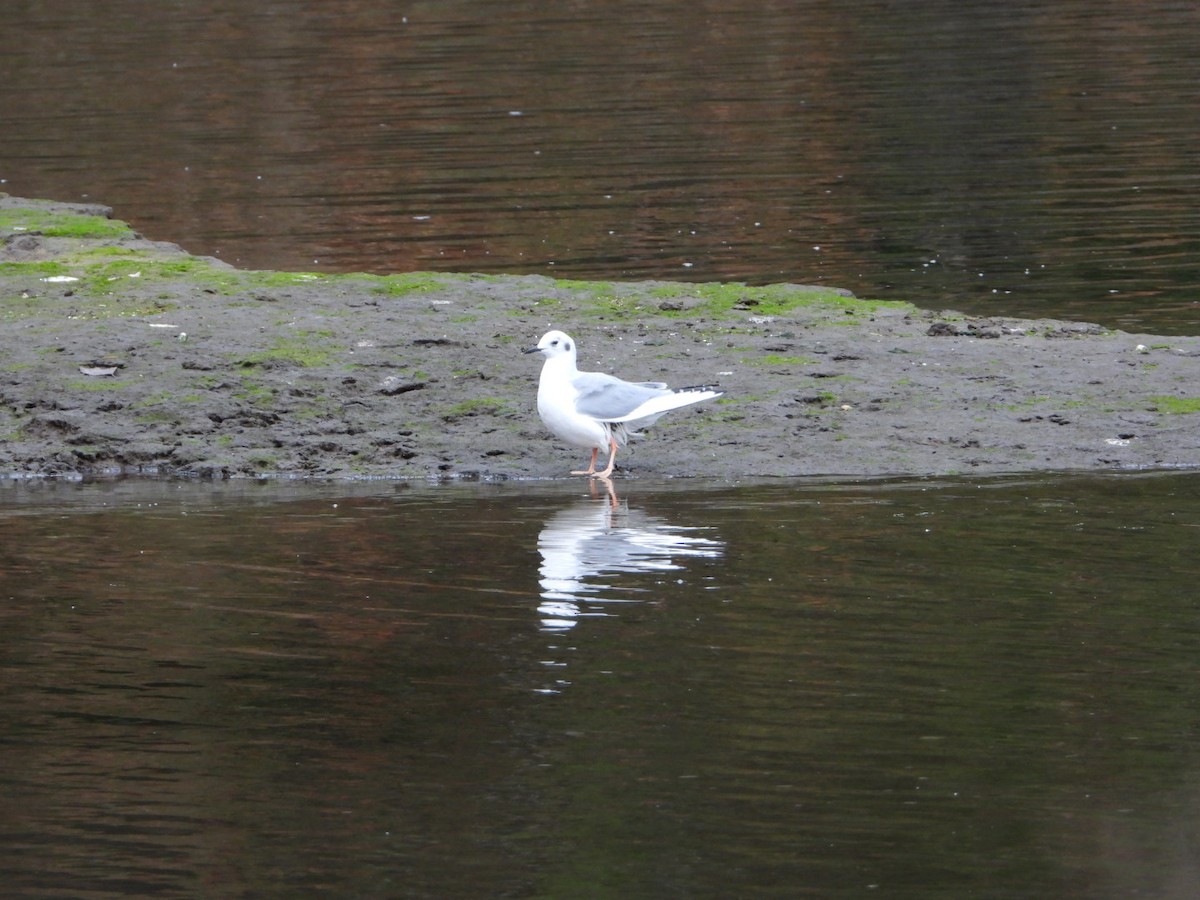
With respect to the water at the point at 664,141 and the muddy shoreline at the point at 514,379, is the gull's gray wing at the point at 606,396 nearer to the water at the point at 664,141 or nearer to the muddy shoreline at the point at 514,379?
the muddy shoreline at the point at 514,379

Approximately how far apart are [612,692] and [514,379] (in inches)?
209

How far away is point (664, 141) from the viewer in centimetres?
2553

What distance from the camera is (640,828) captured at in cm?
595

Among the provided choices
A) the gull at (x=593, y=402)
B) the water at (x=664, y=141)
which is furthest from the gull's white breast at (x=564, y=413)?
the water at (x=664, y=141)

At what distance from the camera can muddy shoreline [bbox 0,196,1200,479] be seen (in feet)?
36.5

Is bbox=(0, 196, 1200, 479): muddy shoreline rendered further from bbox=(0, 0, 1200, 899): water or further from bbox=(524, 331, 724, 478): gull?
bbox=(0, 0, 1200, 899): water

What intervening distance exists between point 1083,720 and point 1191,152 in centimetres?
1764

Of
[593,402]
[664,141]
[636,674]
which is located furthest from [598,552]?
[664,141]

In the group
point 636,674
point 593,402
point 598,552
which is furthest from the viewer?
point 593,402

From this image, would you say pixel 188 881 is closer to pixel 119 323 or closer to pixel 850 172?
pixel 119 323

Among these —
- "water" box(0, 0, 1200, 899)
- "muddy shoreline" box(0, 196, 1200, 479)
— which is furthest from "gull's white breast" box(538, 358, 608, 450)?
"muddy shoreline" box(0, 196, 1200, 479)

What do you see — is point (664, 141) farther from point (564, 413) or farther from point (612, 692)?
point (612, 692)

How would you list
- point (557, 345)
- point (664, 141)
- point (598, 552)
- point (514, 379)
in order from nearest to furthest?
point (598, 552) → point (557, 345) → point (514, 379) → point (664, 141)

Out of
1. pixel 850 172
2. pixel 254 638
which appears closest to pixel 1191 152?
pixel 850 172
